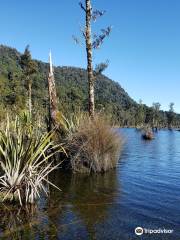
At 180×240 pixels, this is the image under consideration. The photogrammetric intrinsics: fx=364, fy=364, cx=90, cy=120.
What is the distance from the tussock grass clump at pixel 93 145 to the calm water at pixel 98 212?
3.56 feet

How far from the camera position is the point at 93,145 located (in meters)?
14.9

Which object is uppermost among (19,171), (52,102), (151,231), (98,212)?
(52,102)

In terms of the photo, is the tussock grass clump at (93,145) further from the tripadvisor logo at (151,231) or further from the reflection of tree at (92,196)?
the tripadvisor logo at (151,231)

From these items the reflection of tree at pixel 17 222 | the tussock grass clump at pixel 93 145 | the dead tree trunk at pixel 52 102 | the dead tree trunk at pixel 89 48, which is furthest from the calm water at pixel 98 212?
the dead tree trunk at pixel 89 48

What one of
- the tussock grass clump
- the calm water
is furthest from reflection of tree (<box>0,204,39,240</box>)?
the tussock grass clump

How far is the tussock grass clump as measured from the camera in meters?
15.0

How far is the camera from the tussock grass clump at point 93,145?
15.0m

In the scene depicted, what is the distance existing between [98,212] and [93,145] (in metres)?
5.31

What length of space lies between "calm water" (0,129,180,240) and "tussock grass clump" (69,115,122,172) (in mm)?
1086

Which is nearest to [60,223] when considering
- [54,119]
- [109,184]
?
[109,184]

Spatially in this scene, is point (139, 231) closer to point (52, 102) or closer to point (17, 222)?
point (17, 222)

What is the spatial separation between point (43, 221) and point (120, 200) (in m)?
3.08

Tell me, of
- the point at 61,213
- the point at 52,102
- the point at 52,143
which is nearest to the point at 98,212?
the point at 61,213

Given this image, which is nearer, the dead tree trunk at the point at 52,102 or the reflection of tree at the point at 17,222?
the reflection of tree at the point at 17,222
